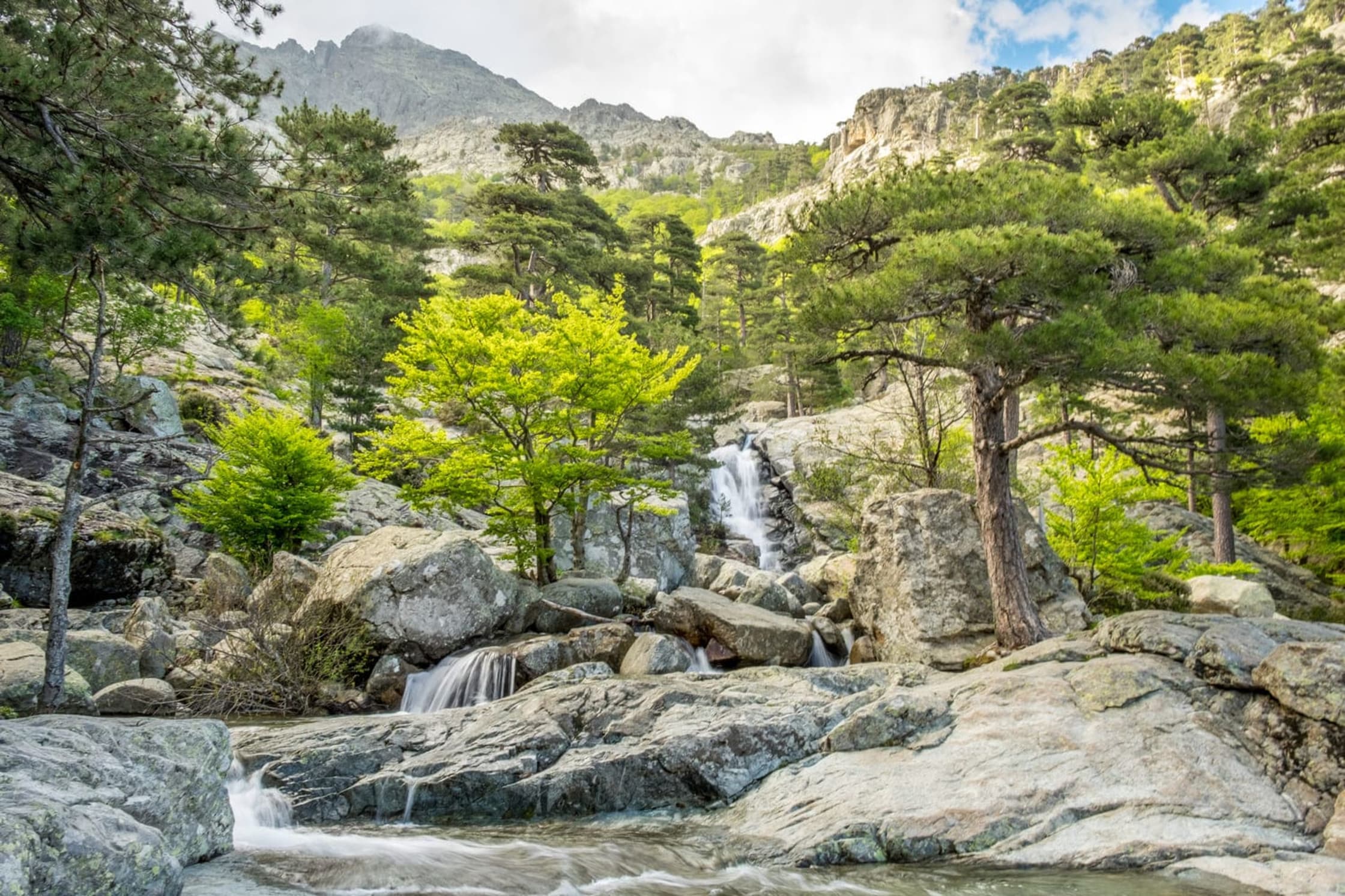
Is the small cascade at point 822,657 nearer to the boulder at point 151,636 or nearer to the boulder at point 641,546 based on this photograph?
the boulder at point 641,546

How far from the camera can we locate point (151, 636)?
10836 millimetres

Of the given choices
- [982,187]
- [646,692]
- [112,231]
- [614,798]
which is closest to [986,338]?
[982,187]

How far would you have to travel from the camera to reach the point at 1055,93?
254 feet

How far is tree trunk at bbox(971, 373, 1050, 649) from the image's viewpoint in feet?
34.2

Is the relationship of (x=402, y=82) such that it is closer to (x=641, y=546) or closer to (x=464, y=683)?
(x=641, y=546)

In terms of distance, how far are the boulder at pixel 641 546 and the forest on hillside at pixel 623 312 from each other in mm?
1326

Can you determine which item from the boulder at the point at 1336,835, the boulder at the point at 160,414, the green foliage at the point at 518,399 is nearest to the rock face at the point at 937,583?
the green foliage at the point at 518,399

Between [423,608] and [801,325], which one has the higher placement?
[801,325]

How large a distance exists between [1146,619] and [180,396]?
23.4 meters

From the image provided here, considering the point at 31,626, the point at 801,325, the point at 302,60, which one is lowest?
the point at 31,626

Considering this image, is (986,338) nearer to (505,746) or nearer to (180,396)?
(505,746)

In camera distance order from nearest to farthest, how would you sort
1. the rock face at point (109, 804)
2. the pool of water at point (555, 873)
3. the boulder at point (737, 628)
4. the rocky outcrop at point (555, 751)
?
the rock face at point (109, 804), the pool of water at point (555, 873), the rocky outcrop at point (555, 751), the boulder at point (737, 628)

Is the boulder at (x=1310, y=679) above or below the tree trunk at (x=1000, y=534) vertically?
below

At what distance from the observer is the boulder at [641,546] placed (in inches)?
859
